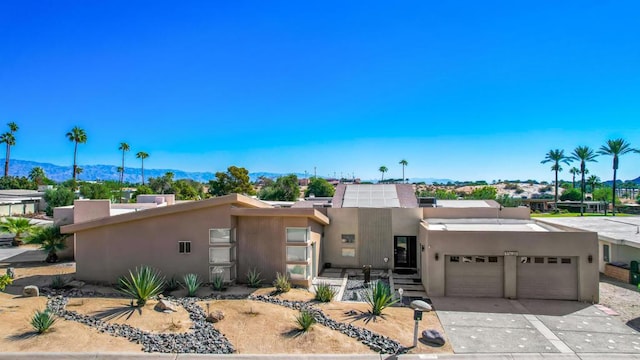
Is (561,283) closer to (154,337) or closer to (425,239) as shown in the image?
(425,239)

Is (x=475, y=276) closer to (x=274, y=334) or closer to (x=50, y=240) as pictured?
(x=274, y=334)

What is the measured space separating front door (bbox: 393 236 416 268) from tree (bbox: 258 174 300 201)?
49274 mm

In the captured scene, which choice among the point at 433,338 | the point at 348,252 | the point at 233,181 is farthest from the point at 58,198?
the point at 433,338

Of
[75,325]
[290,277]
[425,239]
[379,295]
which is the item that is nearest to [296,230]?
[290,277]

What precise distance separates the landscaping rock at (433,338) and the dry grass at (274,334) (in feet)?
5.39

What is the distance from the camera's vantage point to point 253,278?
527 inches

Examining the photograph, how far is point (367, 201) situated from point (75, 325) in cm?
1393

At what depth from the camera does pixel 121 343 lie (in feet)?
29.2

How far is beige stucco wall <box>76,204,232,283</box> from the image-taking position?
13719 millimetres

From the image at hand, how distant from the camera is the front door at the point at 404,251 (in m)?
18.1

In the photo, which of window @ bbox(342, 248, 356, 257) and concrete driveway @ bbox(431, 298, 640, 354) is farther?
window @ bbox(342, 248, 356, 257)

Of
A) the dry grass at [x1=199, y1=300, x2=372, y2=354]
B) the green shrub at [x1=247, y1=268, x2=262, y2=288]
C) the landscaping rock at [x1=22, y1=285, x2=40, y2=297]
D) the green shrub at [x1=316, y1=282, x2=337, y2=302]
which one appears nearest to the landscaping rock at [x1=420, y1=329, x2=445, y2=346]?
the dry grass at [x1=199, y1=300, x2=372, y2=354]

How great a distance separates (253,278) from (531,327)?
9.05m

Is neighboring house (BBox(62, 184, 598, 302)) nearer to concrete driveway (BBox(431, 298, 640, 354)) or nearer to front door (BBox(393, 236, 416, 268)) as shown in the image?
concrete driveway (BBox(431, 298, 640, 354))
